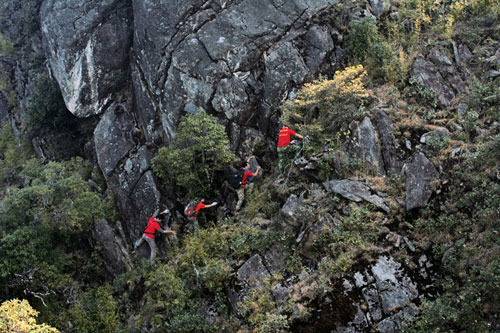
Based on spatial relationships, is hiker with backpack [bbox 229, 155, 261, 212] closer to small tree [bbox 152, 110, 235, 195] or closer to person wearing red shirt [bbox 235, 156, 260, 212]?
person wearing red shirt [bbox 235, 156, 260, 212]

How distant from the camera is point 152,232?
48.9 feet

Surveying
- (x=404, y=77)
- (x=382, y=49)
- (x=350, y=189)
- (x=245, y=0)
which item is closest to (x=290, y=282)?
(x=350, y=189)

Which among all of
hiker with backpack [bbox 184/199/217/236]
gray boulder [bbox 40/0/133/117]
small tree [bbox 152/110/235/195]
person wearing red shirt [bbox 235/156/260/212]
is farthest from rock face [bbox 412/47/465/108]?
gray boulder [bbox 40/0/133/117]

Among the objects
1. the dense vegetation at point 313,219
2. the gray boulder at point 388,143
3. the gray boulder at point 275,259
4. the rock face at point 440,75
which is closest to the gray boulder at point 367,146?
the gray boulder at point 388,143

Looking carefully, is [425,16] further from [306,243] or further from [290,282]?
[290,282]

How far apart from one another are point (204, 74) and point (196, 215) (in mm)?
5870

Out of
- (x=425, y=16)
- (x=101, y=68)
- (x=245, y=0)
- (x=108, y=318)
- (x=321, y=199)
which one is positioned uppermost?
(x=245, y=0)

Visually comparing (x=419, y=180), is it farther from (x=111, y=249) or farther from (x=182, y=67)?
(x=111, y=249)

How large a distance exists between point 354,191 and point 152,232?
7.90 m

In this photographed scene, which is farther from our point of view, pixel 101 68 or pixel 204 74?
pixel 101 68

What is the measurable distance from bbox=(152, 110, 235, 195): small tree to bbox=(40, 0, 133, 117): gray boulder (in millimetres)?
5515

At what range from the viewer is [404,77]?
14203 mm

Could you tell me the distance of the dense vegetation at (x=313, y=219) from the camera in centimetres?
952

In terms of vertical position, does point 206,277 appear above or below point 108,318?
above
